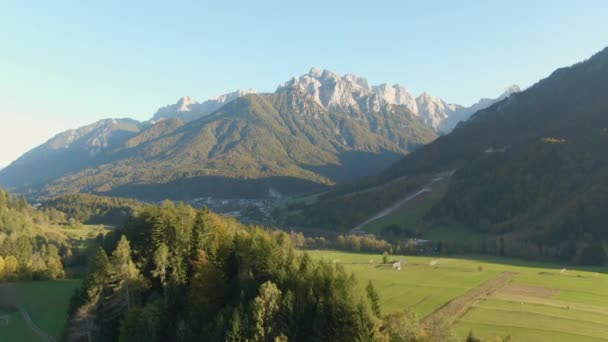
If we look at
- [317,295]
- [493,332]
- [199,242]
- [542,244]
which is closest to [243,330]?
[317,295]

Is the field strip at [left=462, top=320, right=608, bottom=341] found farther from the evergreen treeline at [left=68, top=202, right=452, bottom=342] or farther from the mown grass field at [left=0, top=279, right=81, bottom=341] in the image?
the mown grass field at [left=0, top=279, right=81, bottom=341]

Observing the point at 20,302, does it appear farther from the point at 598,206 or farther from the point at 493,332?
the point at 598,206

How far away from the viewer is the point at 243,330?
36281mm

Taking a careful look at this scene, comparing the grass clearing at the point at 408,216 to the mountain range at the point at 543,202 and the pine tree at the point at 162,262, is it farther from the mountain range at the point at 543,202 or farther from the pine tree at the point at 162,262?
the pine tree at the point at 162,262

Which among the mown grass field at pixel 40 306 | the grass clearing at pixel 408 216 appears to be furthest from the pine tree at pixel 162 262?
the grass clearing at pixel 408 216

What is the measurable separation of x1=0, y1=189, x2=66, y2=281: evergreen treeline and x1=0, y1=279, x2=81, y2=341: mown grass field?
3.84 metres

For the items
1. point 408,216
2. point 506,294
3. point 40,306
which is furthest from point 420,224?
point 40,306

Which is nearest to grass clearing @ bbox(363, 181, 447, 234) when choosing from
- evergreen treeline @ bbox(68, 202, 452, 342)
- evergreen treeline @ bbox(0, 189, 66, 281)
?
evergreen treeline @ bbox(0, 189, 66, 281)

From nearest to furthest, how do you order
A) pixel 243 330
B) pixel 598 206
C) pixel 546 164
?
pixel 243 330 < pixel 598 206 < pixel 546 164

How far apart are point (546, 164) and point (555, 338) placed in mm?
143997

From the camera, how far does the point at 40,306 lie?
72.1m

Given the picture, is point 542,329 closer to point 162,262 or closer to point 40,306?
point 162,262

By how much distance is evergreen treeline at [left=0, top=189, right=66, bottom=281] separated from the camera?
88.8 m

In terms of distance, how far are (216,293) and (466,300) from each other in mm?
46358
